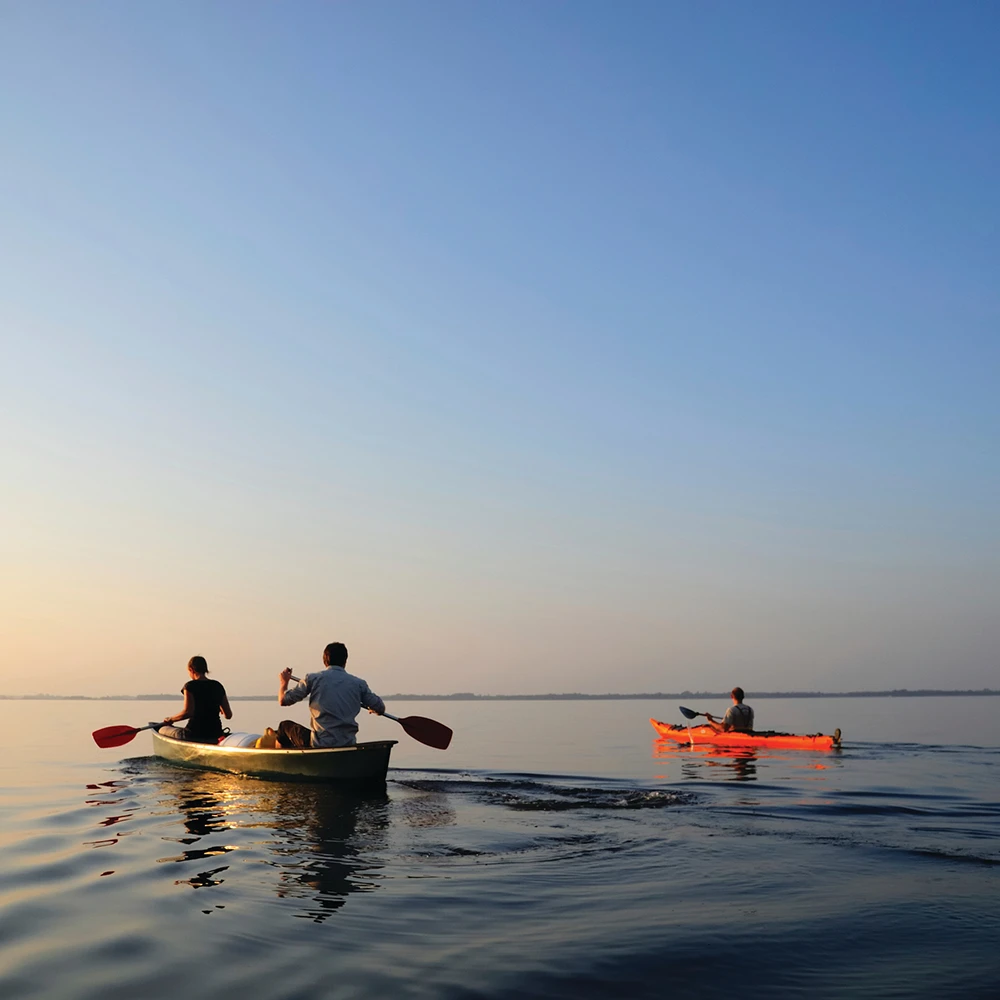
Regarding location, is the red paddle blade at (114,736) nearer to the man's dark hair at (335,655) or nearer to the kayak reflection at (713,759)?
the man's dark hair at (335,655)

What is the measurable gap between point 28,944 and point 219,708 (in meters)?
11.4

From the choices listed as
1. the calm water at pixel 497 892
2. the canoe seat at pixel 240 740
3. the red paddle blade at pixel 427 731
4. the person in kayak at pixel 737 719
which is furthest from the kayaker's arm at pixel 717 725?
the canoe seat at pixel 240 740

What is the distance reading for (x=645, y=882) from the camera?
7.77m

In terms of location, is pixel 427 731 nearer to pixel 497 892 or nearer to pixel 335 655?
pixel 335 655

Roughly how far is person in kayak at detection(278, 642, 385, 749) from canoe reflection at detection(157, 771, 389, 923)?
2.71 feet

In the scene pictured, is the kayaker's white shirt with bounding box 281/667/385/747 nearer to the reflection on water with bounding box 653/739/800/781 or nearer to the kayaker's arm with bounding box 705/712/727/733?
the reflection on water with bounding box 653/739/800/781

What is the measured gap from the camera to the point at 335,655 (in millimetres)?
13641

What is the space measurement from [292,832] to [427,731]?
20.5 ft

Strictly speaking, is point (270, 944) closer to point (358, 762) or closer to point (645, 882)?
point (645, 882)

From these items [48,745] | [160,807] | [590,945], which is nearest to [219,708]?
[160,807]

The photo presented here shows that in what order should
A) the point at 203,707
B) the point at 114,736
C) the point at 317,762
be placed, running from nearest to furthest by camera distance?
the point at 317,762
the point at 203,707
the point at 114,736

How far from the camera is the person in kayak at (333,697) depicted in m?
13.5

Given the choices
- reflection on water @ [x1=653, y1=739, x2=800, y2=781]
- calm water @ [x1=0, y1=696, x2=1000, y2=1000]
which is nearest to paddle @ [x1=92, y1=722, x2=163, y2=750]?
calm water @ [x1=0, y1=696, x2=1000, y2=1000]

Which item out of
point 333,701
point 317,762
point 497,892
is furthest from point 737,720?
point 497,892
